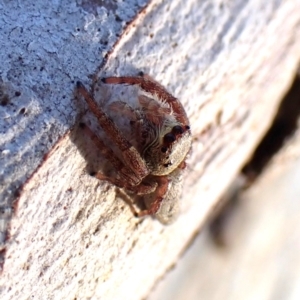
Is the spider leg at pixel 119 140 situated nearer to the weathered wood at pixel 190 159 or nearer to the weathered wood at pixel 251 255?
the weathered wood at pixel 190 159

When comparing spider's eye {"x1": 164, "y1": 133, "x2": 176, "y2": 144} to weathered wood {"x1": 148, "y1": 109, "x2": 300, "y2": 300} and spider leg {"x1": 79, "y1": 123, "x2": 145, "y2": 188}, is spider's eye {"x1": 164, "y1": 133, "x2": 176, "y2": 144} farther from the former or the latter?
weathered wood {"x1": 148, "y1": 109, "x2": 300, "y2": 300}

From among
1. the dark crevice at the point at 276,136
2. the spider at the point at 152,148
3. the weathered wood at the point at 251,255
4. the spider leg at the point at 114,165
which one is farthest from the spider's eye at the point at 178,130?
the weathered wood at the point at 251,255

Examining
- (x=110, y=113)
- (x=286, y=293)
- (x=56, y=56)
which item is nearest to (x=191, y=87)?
(x=110, y=113)

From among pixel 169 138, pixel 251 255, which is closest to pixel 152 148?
pixel 169 138

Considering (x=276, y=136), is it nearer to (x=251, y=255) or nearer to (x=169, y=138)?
(x=251, y=255)

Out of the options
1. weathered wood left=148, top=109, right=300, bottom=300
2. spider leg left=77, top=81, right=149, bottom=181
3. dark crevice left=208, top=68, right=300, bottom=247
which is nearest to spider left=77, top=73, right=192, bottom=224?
spider leg left=77, top=81, right=149, bottom=181

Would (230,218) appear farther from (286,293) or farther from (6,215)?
(6,215)

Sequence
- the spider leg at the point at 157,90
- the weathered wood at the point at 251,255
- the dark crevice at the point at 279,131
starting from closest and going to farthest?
1. the spider leg at the point at 157,90
2. the dark crevice at the point at 279,131
3. the weathered wood at the point at 251,255

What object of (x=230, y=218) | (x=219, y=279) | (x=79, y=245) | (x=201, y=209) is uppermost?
(x=79, y=245)
